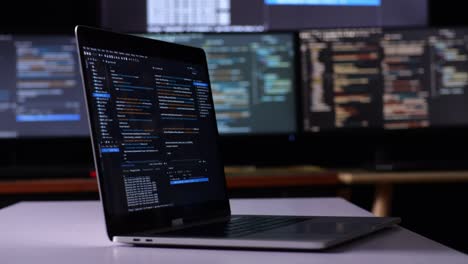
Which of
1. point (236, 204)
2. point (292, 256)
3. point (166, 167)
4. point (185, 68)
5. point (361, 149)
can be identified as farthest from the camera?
point (361, 149)

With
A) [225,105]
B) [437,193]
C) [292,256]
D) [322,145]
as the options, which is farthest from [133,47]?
[437,193]

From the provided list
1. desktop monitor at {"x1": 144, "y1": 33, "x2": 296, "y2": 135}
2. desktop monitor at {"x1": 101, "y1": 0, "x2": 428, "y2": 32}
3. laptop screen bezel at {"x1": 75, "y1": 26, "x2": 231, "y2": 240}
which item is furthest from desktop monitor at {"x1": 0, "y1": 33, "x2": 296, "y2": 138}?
laptop screen bezel at {"x1": 75, "y1": 26, "x2": 231, "y2": 240}

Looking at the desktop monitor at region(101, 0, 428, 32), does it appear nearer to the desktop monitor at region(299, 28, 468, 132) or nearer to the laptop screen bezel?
the desktop monitor at region(299, 28, 468, 132)

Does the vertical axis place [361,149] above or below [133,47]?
below

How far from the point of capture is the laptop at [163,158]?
76cm

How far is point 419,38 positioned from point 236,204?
Answer: 1343 mm

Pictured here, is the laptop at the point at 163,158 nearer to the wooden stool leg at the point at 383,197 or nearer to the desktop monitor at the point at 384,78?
the wooden stool leg at the point at 383,197

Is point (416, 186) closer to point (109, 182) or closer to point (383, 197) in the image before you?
point (383, 197)

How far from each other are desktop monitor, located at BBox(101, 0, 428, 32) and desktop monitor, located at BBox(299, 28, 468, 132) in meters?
0.34

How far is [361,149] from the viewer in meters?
2.64

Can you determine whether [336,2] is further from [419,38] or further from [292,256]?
[292,256]

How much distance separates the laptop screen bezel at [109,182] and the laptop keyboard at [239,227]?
0.12 ft

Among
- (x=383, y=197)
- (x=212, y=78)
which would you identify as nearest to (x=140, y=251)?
(x=383, y=197)

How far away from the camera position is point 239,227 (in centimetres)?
83
